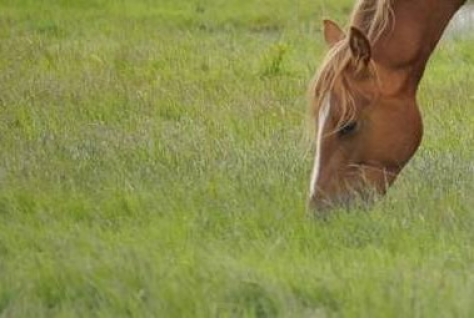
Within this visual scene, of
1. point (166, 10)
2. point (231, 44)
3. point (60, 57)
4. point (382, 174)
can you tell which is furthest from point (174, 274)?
point (166, 10)

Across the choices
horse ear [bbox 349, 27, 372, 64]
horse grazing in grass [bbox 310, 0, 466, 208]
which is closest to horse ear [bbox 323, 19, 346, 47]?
horse grazing in grass [bbox 310, 0, 466, 208]

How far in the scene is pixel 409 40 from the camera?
5742 millimetres

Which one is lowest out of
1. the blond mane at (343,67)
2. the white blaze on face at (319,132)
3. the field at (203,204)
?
the field at (203,204)

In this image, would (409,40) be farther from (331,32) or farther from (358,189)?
(358,189)

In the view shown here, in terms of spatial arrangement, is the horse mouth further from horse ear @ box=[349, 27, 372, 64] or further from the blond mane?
horse ear @ box=[349, 27, 372, 64]

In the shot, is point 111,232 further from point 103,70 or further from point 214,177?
point 103,70

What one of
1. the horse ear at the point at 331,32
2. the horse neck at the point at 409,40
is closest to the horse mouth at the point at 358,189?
the horse neck at the point at 409,40

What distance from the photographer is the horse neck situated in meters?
5.68

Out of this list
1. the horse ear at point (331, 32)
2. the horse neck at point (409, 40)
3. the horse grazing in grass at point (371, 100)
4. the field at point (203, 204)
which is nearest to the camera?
the field at point (203, 204)

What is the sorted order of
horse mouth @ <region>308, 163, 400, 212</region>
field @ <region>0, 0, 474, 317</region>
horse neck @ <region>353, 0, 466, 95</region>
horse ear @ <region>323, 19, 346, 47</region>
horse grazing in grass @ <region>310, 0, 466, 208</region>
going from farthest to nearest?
horse ear @ <region>323, 19, 346, 47</region> < horse neck @ <region>353, 0, 466, 95</region> < horse grazing in grass @ <region>310, 0, 466, 208</region> < horse mouth @ <region>308, 163, 400, 212</region> < field @ <region>0, 0, 474, 317</region>

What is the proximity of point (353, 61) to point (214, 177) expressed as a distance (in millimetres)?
1031

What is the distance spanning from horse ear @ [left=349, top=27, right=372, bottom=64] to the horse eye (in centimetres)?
30

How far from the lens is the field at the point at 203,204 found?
166 inches

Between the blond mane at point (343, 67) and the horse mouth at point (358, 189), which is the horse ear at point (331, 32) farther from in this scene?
the horse mouth at point (358, 189)
